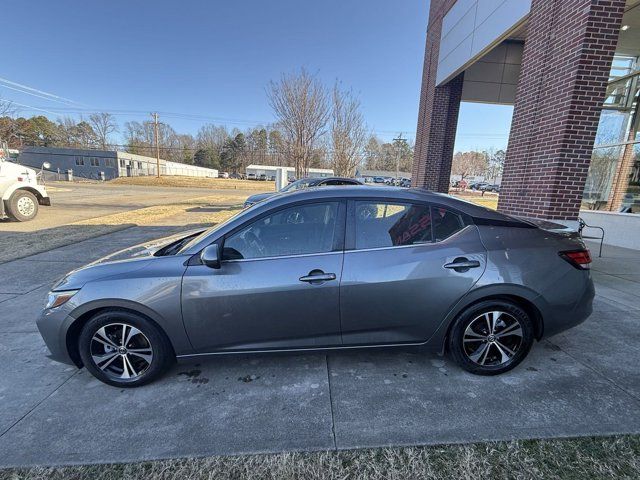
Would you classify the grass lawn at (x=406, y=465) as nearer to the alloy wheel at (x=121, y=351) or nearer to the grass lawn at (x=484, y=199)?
the alloy wheel at (x=121, y=351)

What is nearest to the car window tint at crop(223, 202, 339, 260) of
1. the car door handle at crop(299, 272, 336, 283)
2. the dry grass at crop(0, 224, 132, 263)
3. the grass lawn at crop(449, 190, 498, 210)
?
the car door handle at crop(299, 272, 336, 283)

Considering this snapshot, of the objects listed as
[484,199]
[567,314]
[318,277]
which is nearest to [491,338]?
[567,314]

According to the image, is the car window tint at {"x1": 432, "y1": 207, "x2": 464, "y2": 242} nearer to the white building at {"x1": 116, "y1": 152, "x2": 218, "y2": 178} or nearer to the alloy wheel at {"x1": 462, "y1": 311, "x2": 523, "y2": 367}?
the alloy wheel at {"x1": 462, "y1": 311, "x2": 523, "y2": 367}

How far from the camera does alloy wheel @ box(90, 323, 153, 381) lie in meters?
2.53

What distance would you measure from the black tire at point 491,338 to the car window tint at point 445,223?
0.64 m

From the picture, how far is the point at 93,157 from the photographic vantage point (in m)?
56.7

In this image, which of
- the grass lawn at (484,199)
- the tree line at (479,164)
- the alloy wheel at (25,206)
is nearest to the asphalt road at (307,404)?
the grass lawn at (484,199)

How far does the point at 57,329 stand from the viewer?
8.15ft

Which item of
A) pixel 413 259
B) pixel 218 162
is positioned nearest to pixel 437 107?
pixel 413 259

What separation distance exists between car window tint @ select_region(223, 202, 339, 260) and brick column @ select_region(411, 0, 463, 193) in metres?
10.1

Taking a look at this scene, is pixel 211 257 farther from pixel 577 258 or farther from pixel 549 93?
pixel 549 93

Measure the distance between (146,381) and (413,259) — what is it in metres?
2.34

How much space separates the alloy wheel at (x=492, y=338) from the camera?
8.73 ft

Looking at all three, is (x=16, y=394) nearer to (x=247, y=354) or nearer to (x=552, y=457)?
(x=247, y=354)
